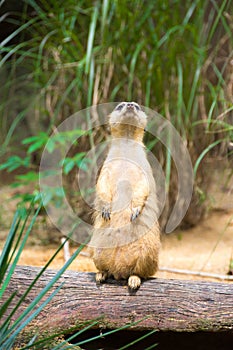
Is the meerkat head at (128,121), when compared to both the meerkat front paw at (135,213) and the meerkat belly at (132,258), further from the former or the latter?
the meerkat belly at (132,258)

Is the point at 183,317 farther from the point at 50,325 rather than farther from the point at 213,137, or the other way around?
the point at 213,137

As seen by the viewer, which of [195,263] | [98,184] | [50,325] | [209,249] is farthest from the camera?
[209,249]

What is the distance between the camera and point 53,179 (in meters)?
4.81

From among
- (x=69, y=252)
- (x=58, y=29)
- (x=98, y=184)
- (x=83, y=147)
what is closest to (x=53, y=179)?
(x=83, y=147)

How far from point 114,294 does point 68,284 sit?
251 mm

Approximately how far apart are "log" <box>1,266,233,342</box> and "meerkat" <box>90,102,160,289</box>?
90 millimetres

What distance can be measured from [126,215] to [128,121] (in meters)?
0.51

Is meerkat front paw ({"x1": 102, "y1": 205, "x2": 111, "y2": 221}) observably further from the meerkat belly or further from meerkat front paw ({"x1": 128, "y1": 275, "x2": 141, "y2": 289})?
meerkat front paw ({"x1": 128, "y1": 275, "x2": 141, "y2": 289})

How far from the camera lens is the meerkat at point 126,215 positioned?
269 centimetres

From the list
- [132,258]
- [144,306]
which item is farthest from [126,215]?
[144,306]

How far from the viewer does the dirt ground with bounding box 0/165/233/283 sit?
416cm

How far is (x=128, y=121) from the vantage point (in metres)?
2.78

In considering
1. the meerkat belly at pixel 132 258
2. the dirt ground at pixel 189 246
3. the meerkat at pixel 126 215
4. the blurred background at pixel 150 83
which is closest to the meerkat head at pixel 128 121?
the meerkat at pixel 126 215

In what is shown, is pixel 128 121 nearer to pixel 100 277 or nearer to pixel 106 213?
pixel 106 213
